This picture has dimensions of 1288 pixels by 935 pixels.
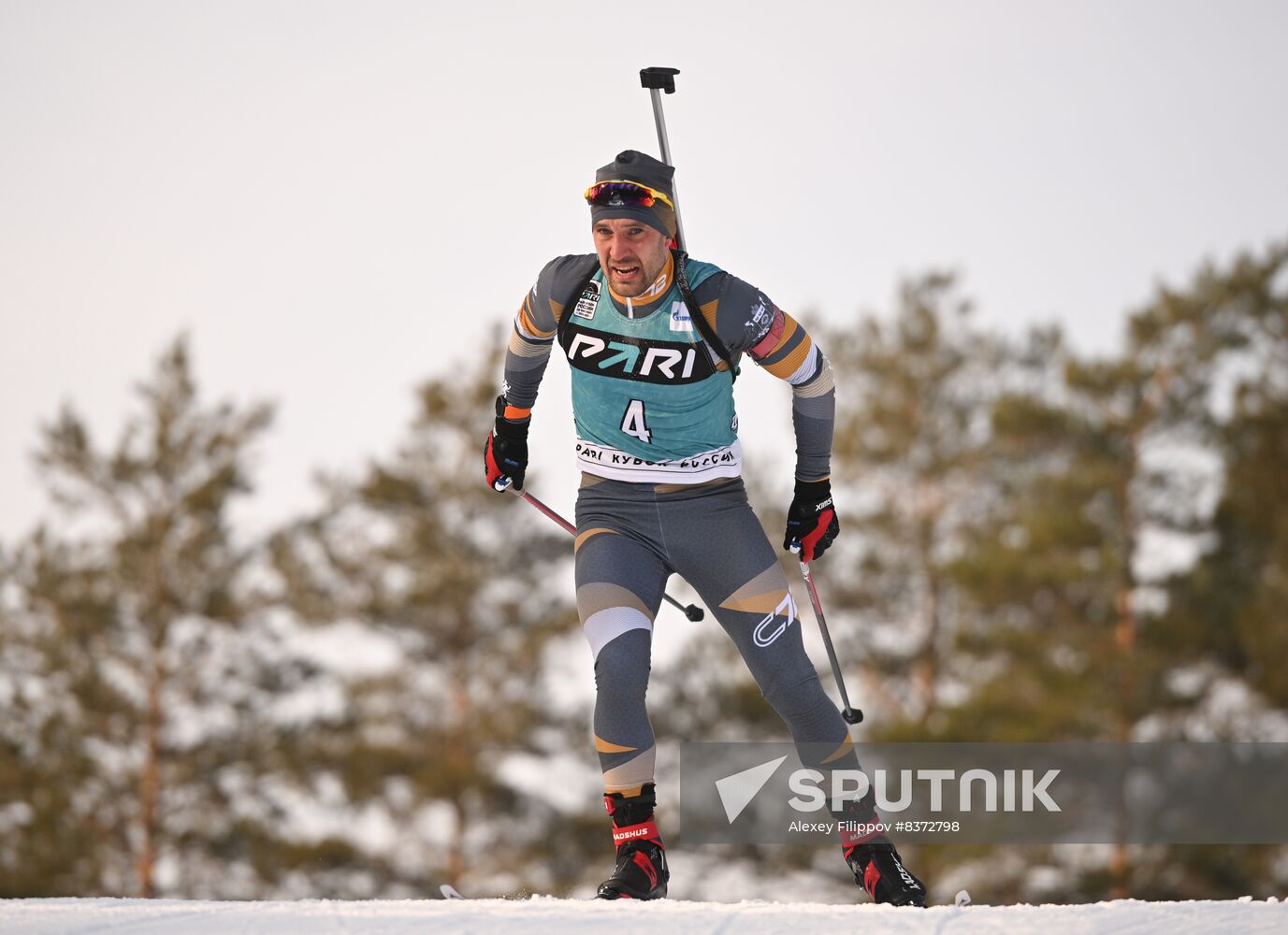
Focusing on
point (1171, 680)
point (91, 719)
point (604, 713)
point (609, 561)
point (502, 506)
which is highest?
point (502, 506)

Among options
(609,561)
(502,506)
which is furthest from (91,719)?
(609,561)

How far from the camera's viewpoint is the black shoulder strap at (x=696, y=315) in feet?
14.8

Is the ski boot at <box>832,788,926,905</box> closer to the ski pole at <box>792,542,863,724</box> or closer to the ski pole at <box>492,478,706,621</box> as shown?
the ski pole at <box>792,542,863,724</box>

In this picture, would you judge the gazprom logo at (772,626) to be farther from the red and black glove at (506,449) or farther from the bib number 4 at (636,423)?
the red and black glove at (506,449)

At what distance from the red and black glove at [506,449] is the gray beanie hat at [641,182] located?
38.4 inches

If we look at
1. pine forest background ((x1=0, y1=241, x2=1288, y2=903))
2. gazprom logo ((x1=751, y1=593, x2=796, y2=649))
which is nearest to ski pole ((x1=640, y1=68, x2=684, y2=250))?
gazprom logo ((x1=751, y1=593, x2=796, y2=649))

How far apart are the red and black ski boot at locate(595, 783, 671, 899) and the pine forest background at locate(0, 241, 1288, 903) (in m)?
15.1

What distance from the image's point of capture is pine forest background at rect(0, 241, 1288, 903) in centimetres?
1964

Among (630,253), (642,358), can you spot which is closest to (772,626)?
(642,358)

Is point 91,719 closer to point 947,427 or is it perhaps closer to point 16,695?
point 16,695

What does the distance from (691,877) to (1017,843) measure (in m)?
4.60

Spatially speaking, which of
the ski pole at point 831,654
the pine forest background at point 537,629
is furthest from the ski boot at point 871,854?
the pine forest background at point 537,629

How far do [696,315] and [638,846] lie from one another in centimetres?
169

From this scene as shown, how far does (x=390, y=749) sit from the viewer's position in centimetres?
2027
